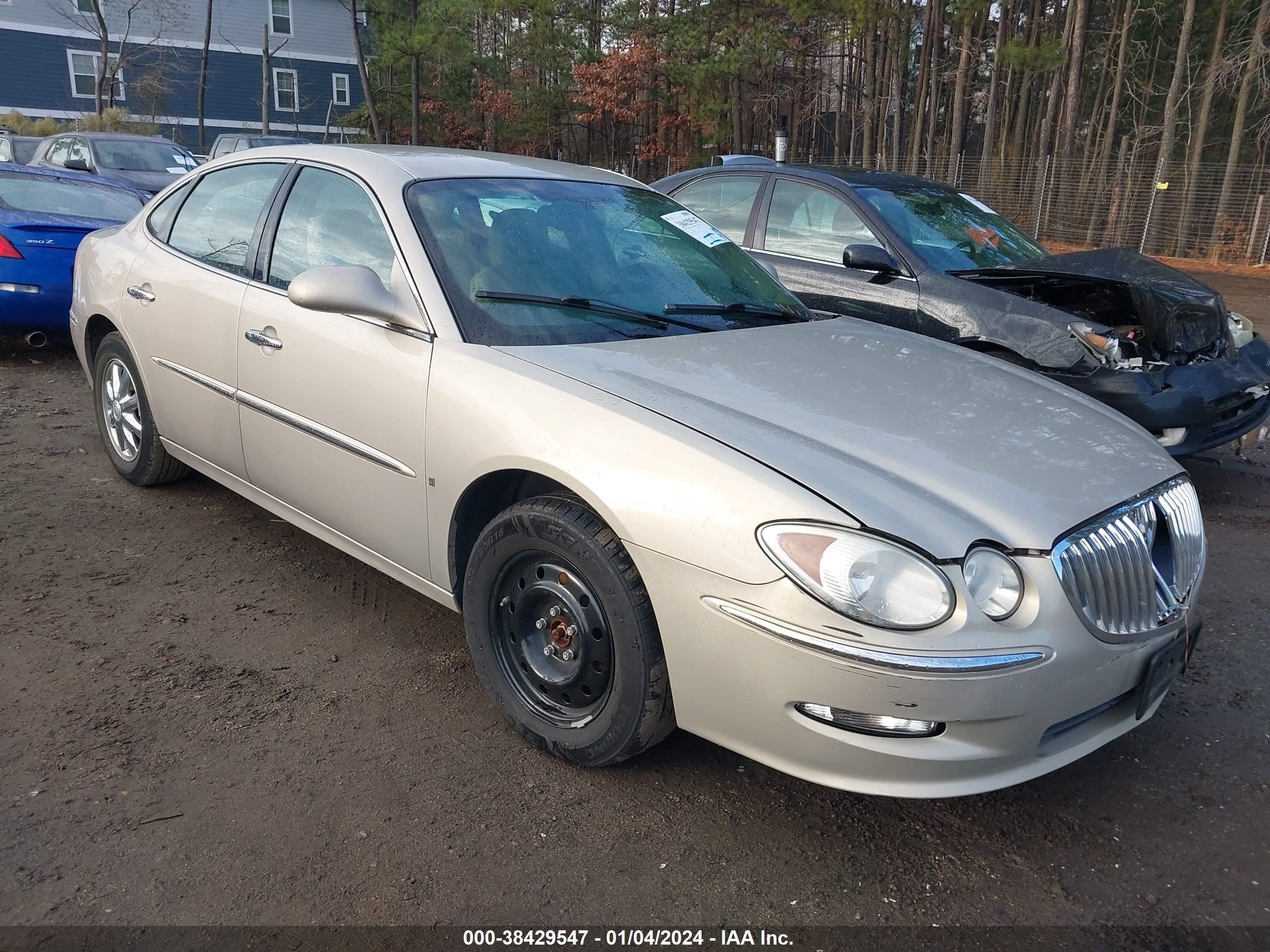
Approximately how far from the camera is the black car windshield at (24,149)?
1865cm

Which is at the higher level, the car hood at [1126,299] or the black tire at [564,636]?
the car hood at [1126,299]

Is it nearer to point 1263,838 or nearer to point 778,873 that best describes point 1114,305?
point 1263,838

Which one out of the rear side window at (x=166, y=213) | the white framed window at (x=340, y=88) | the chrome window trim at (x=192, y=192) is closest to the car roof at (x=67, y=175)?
the chrome window trim at (x=192, y=192)

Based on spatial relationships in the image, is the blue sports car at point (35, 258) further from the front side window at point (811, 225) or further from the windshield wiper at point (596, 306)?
the windshield wiper at point (596, 306)

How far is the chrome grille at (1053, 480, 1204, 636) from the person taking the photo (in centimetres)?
234

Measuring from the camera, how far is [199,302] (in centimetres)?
396

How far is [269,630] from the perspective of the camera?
3564mm

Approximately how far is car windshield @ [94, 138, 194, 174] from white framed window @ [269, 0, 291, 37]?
1072 inches

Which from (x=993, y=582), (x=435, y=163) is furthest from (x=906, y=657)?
(x=435, y=163)

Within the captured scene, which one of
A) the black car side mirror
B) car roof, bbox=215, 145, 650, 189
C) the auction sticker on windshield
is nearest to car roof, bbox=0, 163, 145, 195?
car roof, bbox=215, 145, 650, 189

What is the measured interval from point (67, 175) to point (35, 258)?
1.65 m

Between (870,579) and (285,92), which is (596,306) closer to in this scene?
(870,579)

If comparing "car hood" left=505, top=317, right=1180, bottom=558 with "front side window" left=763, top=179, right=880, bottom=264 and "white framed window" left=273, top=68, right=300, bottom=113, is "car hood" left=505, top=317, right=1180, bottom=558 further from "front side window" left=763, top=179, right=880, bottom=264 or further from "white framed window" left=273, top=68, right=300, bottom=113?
"white framed window" left=273, top=68, right=300, bottom=113

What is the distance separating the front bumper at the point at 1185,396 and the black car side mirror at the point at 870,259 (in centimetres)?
112
